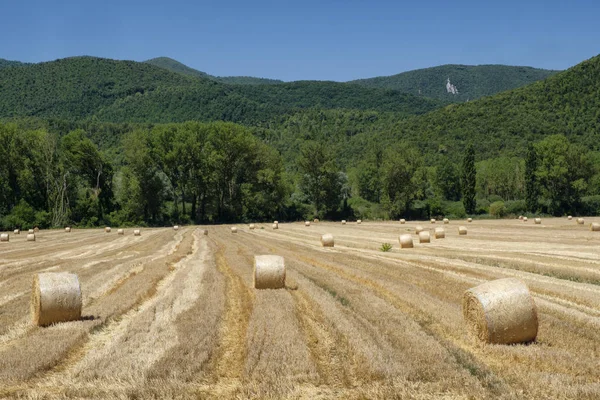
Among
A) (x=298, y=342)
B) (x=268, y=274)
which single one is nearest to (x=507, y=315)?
(x=298, y=342)

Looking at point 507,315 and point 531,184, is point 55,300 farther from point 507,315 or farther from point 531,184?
point 531,184

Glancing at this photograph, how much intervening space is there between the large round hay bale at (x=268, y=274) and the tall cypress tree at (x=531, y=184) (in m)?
74.4

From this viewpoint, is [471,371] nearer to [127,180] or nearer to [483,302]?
[483,302]

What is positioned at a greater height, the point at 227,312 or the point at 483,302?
the point at 483,302

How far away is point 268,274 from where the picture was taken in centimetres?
1508

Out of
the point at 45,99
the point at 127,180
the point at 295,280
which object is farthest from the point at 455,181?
the point at 45,99

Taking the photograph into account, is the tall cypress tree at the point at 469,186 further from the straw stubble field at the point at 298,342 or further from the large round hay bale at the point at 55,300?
the large round hay bale at the point at 55,300

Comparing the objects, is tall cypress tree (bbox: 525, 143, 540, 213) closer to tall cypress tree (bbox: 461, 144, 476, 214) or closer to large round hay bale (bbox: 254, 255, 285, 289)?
tall cypress tree (bbox: 461, 144, 476, 214)

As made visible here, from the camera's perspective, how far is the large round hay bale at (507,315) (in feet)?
29.1

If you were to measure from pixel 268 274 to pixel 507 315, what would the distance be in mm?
7607

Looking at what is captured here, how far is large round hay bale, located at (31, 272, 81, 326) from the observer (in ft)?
35.3

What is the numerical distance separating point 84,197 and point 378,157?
58.9 m

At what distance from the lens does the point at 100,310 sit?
1233 cm

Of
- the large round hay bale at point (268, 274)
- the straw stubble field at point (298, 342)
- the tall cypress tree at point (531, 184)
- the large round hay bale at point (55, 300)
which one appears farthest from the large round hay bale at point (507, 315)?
the tall cypress tree at point (531, 184)
